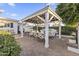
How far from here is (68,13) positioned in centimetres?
356

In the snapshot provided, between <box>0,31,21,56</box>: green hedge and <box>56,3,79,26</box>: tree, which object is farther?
<box>56,3,79,26</box>: tree

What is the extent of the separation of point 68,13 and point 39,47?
2.90ft

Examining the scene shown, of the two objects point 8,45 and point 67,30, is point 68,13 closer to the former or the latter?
point 67,30

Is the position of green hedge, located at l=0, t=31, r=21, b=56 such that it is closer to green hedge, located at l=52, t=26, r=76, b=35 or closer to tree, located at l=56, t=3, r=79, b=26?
green hedge, located at l=52, t=26, r=76, b=35

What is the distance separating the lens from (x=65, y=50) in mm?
3488

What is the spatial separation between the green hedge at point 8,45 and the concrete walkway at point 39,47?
0.35ft

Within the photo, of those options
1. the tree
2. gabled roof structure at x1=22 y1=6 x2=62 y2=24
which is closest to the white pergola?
gabled roof structure at x1=22 y1=6 x2=62 y2=24

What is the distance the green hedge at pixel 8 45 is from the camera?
3373 mm

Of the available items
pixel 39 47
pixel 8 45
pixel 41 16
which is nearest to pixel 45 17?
pixel 41 16

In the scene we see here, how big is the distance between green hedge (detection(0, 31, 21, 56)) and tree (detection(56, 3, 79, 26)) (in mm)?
1050

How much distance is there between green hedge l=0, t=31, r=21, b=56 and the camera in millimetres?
3373

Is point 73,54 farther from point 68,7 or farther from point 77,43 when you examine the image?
point 68,7

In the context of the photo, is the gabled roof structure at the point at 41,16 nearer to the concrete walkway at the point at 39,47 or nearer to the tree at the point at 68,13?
the tree at the point at 68,13

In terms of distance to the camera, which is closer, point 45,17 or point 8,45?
point 8,45
